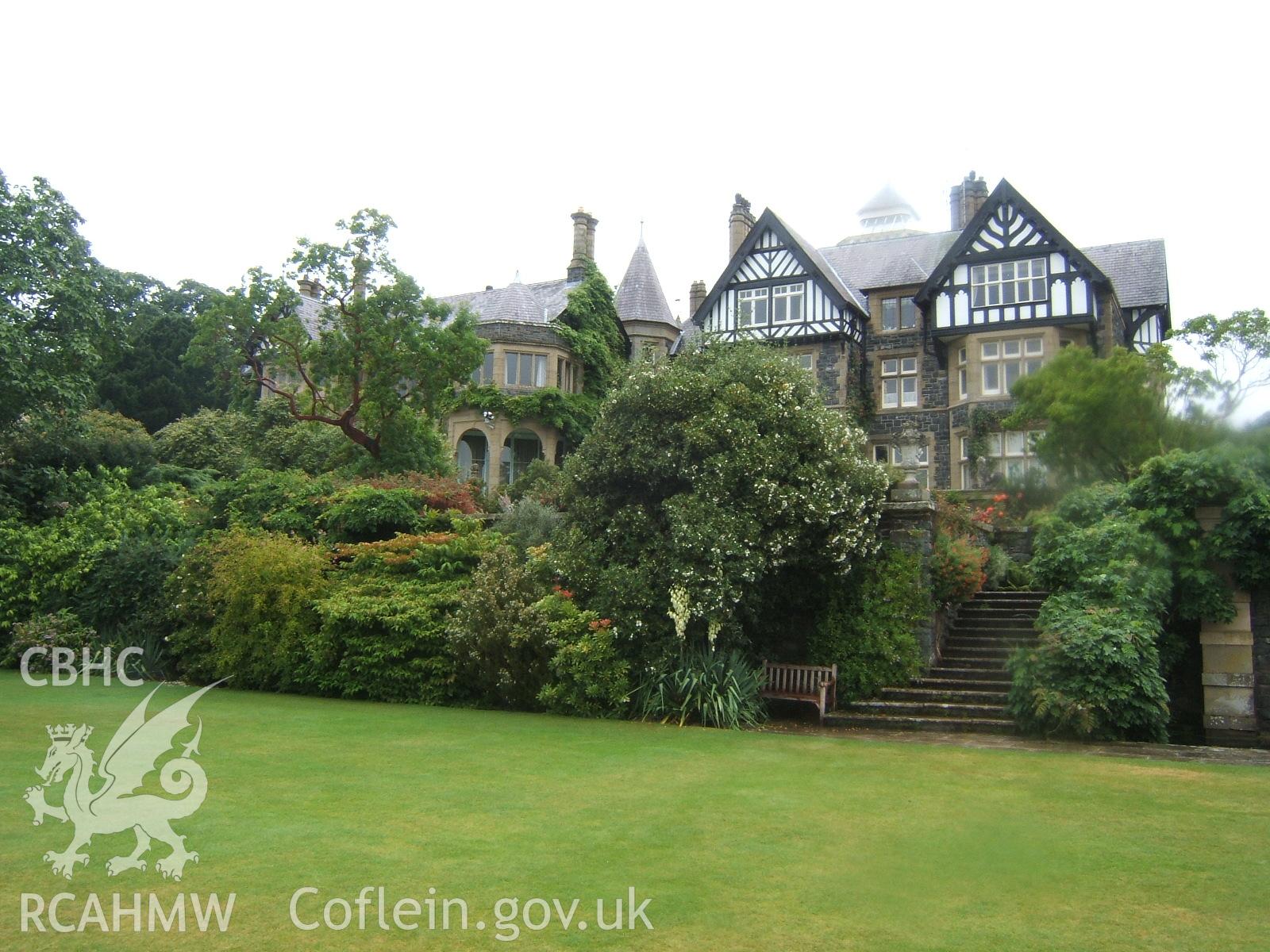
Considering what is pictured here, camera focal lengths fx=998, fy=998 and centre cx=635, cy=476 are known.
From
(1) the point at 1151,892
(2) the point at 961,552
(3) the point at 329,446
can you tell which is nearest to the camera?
(1) the point at 1151,892

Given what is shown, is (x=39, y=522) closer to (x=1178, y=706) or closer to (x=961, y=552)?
(x=961, y=552)

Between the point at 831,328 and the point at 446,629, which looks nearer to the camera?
the point at 446,629

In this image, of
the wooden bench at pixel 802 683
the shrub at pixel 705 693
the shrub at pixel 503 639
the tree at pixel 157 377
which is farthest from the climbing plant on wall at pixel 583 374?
the shrub at pixel 705 693

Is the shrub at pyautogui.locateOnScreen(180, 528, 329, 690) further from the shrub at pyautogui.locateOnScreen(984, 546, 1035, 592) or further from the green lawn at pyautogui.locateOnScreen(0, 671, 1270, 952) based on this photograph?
the shrub at pyautogui.locateOnScreen(984, 546, 1035, 592)

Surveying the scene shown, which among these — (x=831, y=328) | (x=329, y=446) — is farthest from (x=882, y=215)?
(x=329, y=446)

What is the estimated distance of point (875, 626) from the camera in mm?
13078

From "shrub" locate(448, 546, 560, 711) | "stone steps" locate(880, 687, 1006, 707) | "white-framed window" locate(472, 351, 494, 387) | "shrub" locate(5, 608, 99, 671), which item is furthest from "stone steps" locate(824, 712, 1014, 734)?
"white-framed window" locate(472, 351, 494, 387)

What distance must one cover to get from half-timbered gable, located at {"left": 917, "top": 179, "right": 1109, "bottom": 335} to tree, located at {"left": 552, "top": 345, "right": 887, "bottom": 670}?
16755mm

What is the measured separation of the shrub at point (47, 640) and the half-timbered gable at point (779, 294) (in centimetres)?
1991

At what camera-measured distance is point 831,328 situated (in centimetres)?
3075

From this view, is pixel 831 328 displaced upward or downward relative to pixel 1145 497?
upward

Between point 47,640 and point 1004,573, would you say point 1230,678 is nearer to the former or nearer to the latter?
point 1004,573

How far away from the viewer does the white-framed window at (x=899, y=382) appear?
3098 centimetres

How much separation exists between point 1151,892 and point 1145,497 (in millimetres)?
8986
